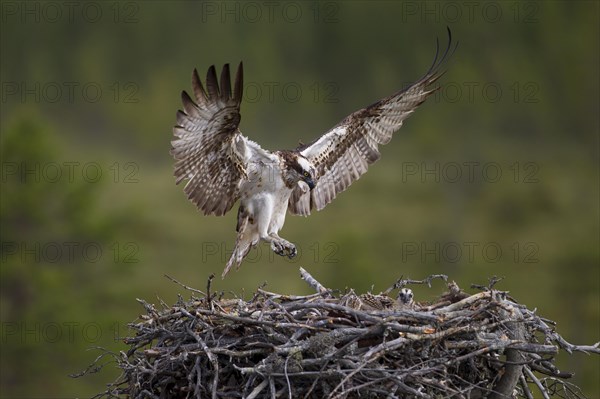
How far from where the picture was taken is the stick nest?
586 cm

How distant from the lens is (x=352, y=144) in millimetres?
9414

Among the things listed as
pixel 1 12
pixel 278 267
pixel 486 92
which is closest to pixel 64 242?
pixel 278 267

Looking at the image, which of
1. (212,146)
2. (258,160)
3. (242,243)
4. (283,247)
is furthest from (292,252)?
(212,146)

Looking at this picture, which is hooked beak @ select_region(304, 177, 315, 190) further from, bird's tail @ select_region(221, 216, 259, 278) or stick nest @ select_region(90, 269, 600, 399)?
stick nest @ select_region(90, 269, 600, 399)

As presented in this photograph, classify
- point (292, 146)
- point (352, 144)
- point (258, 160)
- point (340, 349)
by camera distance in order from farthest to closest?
point (292, 146) < point (352, 144) < point (258, 160) < point (340, 349)

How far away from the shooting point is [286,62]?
81.1m

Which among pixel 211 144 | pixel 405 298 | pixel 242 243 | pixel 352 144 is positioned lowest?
pixel 405 298

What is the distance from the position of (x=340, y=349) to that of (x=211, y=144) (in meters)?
2.67

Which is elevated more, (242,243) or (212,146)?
(212,146)

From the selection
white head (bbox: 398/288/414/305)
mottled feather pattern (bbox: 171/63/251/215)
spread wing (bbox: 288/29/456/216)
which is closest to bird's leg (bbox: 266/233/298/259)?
mottled feather pattern (bbox: 171/63/251/215)

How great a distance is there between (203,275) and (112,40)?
5341 cm

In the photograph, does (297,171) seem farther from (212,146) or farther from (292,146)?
(292,146)

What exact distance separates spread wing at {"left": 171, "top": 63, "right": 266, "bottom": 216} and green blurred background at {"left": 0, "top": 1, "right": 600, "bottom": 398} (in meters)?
3.59

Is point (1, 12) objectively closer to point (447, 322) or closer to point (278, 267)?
point (278, 267)
